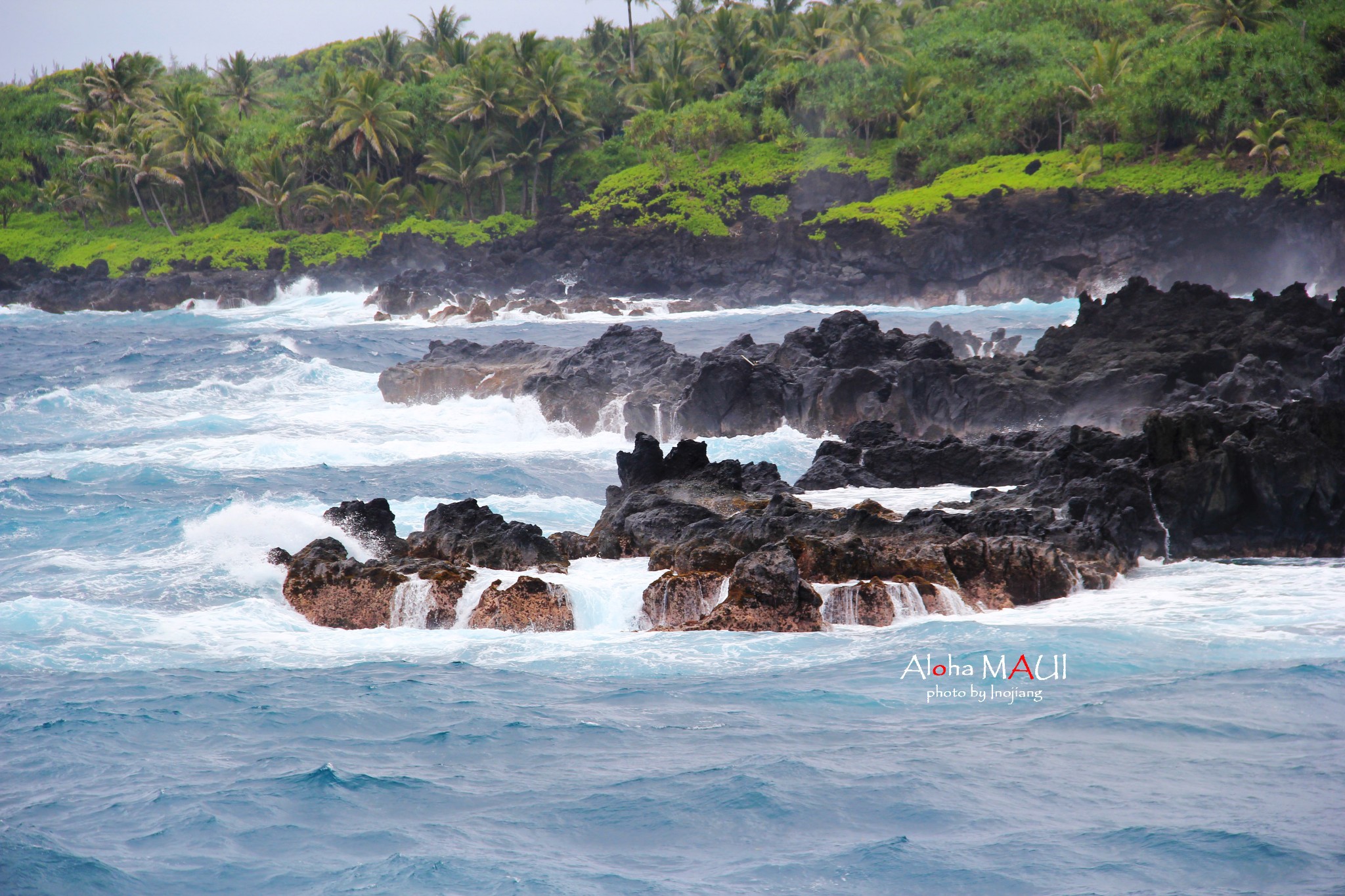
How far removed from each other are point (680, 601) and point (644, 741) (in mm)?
3178

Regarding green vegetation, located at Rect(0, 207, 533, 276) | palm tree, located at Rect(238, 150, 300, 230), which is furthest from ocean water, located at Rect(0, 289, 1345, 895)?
palm tree, located at Rect(238, 150, 300, 230)

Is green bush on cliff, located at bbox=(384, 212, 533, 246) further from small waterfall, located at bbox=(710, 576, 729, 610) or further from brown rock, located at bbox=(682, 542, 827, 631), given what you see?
brown rock, located at bbox=(682, 542, 827, 631)

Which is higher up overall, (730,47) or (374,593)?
(730,47)

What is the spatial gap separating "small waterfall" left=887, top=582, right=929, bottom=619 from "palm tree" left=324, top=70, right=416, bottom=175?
4970cm

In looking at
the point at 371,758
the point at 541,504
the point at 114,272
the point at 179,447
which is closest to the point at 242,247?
the point at 114,272

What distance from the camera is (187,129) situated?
5662cm

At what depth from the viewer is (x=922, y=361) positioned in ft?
67.1

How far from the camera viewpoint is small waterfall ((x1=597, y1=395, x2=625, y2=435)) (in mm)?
23078

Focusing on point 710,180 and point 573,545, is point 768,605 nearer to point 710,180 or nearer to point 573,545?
point 573,545

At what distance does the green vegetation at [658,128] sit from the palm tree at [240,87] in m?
0.17

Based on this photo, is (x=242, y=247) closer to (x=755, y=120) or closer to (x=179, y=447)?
(x=755, y=120)

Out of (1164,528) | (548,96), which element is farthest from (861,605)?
(548,96)

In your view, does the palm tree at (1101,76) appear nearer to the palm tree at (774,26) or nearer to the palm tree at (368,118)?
the palm tree at (774,26)

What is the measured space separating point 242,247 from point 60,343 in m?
18.9
